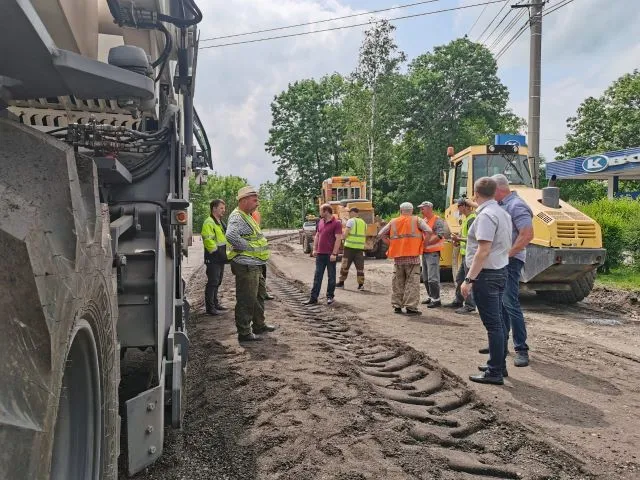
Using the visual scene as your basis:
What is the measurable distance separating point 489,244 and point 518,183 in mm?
6453

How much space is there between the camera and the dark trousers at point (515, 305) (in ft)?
19.0

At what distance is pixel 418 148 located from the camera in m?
42.2

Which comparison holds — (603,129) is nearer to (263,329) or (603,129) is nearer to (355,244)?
(355,244)

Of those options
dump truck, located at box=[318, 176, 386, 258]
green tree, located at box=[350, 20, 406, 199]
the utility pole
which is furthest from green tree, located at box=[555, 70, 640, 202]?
the utility pole

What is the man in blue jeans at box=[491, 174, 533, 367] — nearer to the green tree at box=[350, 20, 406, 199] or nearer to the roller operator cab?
the roller operator cab

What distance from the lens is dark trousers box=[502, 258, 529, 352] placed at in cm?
579

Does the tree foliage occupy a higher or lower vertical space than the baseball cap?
higher

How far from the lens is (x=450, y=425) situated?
4.19 metres

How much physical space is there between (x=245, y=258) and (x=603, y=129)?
4437cm

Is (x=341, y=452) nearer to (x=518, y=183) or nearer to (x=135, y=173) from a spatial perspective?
(x=135, y=173)

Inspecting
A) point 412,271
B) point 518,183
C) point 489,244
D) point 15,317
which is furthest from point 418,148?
point 15,317

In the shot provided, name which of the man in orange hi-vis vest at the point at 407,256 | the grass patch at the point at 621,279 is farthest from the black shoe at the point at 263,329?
the grass patch at the point at 621,279

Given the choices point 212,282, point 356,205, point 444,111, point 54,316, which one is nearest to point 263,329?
point 212,282

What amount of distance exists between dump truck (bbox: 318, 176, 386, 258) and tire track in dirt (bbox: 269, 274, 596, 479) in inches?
448
